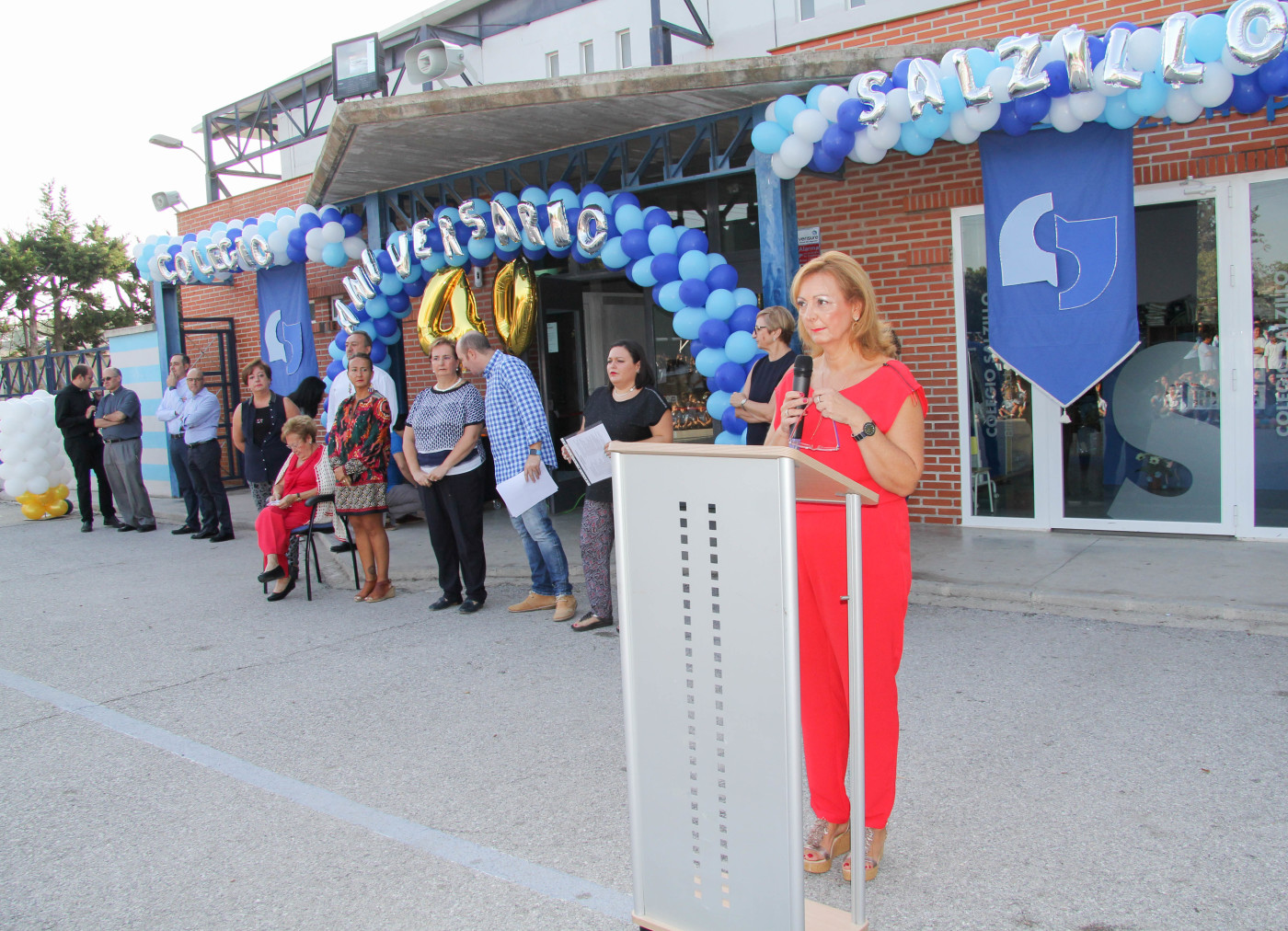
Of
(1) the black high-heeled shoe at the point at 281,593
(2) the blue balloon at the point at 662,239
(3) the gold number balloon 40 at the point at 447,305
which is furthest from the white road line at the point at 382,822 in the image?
(3) the gold number balloon 40 at the point at 447,305

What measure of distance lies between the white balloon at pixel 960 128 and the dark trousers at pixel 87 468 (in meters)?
10.6

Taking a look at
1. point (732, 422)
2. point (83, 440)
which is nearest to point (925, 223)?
point (732, 422)

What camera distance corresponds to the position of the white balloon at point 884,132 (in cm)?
593

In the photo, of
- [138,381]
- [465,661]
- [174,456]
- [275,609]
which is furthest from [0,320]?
[465,661]

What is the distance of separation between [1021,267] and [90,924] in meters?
6.42

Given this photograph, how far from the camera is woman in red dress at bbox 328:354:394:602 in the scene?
702 centimetres

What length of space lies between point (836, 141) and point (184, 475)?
8638 mm

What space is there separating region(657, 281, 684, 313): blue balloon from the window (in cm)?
721

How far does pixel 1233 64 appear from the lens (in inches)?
195

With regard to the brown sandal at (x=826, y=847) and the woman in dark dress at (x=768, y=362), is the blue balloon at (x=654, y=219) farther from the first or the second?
the brown sandal at (x=826, y=847)

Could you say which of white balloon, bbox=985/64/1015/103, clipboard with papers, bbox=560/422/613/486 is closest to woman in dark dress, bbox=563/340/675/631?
clipboard with papers, bbox=560/422/613/486

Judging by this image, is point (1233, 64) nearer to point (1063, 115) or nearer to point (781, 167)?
point (1063, 115)

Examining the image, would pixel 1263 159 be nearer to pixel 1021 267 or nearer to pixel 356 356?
pixel 1021 267

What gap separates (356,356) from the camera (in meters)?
7.04
